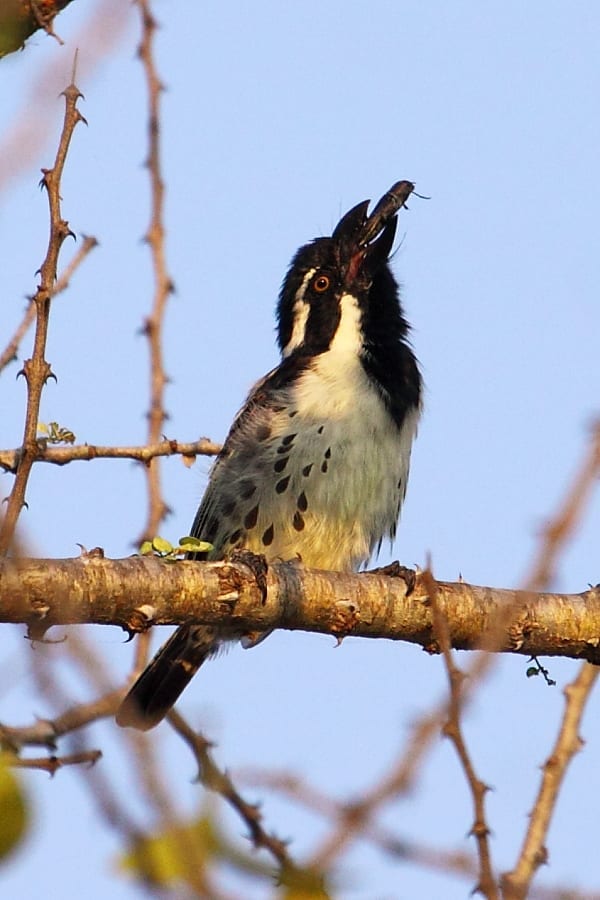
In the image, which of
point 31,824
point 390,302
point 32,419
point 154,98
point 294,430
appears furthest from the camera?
point 390,302

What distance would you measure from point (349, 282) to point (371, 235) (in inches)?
10.7

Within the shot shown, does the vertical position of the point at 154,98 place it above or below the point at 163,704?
above

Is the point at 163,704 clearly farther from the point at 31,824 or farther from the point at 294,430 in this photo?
the point at 31,824

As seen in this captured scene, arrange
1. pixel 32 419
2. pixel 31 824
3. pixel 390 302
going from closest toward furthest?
pixel 31 824
pixel 32 419
pixel 390 302

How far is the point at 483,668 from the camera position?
184 centimetres

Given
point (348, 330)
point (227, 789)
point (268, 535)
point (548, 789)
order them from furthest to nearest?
point (348, 330), point (268, 535), point (227, 789), point (548, 789)

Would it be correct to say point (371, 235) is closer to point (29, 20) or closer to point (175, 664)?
point (175, 664)

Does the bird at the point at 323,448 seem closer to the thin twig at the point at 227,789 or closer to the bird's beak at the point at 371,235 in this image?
the bird's beak at the point at 371,235

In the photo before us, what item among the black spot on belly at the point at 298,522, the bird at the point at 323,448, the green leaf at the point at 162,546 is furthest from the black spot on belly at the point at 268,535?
the green leaf at the point at 162,546

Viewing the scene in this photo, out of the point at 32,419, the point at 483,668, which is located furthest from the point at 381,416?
the point at 483,668

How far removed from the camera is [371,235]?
711 centimetres

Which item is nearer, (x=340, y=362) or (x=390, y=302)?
(x=340, y=362)

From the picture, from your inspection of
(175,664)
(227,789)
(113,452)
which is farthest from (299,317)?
(227,789)

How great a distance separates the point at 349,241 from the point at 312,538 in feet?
5.55
